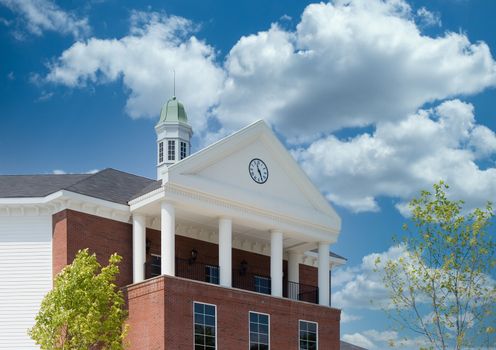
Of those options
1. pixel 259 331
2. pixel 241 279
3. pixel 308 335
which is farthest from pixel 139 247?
pixel 308 335

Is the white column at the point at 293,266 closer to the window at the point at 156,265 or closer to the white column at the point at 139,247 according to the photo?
the window at the point at 156,265

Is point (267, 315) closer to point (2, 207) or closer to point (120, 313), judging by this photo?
point (120, 313)

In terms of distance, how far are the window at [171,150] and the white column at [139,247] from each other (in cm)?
573

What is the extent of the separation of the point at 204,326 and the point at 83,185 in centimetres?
704

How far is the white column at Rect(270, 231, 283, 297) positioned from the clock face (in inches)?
87.9

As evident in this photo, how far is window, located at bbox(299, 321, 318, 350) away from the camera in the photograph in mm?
38062

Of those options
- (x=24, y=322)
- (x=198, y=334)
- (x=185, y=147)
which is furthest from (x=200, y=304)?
(x=185, y=147)

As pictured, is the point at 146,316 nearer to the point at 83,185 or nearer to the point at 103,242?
the point at 103,242

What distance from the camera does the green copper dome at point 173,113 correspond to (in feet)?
137

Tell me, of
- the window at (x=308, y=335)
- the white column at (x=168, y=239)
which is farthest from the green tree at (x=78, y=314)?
the window at (x=308, y=335)

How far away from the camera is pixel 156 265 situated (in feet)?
120

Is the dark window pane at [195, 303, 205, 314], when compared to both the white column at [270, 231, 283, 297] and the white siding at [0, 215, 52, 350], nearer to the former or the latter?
the white column at [270, 231, 283, 297]

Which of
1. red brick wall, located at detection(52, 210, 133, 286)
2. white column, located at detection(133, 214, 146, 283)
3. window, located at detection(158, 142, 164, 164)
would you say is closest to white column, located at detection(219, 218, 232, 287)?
white column, located at detection(133, 214, 146, 283)

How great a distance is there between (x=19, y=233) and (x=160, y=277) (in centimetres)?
588
